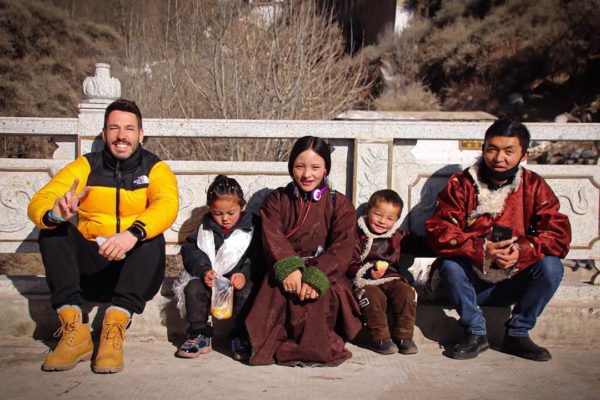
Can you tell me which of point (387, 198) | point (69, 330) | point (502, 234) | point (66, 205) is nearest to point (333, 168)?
point (387, 198)

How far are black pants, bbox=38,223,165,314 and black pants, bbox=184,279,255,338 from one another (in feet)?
0.80

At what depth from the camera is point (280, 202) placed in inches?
137

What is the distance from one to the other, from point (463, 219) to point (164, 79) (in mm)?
5910

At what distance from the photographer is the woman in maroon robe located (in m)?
3.09

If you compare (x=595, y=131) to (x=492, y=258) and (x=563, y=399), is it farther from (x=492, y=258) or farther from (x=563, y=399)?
(x=563, y=399)

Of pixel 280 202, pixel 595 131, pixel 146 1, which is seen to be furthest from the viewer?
pixel 146 1

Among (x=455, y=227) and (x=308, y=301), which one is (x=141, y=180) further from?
(x=455, y=227)

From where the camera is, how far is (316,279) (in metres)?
3.06

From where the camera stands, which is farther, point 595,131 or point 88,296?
point 595,131

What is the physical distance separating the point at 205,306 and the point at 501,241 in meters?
1.80

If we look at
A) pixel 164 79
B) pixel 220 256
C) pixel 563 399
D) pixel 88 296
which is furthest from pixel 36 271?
pixel 563 399

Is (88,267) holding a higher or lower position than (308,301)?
higher

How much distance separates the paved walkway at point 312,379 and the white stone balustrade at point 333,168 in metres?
1.05

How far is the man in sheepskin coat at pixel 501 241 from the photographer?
3.25 meters
